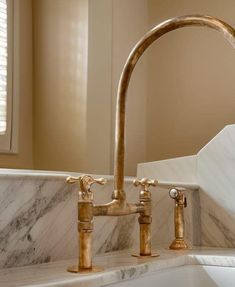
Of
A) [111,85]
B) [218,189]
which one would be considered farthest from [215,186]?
[111,85]

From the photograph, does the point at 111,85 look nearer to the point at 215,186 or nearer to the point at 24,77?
the point at 24,77

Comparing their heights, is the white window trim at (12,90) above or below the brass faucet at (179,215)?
above

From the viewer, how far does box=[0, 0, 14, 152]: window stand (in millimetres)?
1713

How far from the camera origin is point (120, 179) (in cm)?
99

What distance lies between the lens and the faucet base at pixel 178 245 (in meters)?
1.19

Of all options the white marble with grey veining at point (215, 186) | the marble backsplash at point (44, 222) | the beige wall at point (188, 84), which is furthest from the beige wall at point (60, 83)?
the marble backsplash at point (44, 222)

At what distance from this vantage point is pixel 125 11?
173cm

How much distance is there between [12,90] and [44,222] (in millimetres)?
896

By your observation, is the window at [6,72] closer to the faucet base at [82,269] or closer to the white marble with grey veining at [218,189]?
the white marble with grey veining at [218,189]

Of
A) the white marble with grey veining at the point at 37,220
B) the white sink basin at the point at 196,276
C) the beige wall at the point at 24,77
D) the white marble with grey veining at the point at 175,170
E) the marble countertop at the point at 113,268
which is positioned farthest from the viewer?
the beige wall at the point at 24,77

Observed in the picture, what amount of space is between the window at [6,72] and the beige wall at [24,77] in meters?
0.02

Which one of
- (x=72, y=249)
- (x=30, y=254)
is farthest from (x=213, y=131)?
(x=30, y=254)

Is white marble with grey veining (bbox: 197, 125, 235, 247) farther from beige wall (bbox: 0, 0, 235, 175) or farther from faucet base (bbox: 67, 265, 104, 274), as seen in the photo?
faucet base (bbox: 67, 265, 104, 274)

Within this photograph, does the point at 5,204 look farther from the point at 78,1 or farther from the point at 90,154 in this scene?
the point at 78,1
